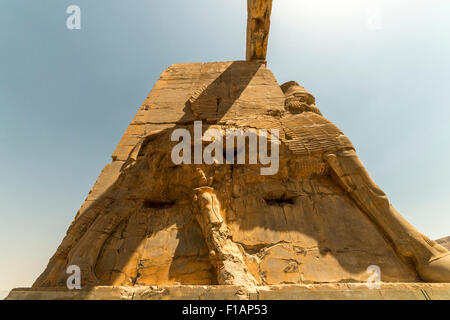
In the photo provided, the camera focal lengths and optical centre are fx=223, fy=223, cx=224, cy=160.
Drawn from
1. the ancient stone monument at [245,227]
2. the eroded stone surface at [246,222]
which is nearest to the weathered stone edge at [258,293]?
the ancient stone monument at [245,227]

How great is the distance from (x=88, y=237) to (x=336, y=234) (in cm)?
343

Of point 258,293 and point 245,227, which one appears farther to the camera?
point 245,227

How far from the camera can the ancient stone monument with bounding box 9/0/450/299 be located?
2.48 meters

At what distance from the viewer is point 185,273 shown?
2.86 m

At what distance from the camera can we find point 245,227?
3221 millimetres

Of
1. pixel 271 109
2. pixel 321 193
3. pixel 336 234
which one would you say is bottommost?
pixel 336 234

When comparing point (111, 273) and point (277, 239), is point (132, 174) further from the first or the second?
point (277, 239)

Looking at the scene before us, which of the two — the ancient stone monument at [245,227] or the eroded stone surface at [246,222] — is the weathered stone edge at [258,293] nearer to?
the ancient stone monument at [245,227]

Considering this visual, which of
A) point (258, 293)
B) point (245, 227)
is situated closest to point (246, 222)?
point (245, 227)

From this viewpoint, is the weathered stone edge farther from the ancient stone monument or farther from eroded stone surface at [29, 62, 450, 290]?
eroded stone surface at [29, 62, 450, 290]

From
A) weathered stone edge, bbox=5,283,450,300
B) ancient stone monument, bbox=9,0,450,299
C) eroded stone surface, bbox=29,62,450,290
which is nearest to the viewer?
weathered stone edge, bbox=5,283,450,300

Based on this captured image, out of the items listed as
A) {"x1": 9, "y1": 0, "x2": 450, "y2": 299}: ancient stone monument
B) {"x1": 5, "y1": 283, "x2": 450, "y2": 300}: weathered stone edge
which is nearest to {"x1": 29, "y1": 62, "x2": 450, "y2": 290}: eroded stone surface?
{"x1": 9, "y1": 0, "x2": 450, "y2": 299}: ancient stone monument

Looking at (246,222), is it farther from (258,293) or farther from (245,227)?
(258,293)
